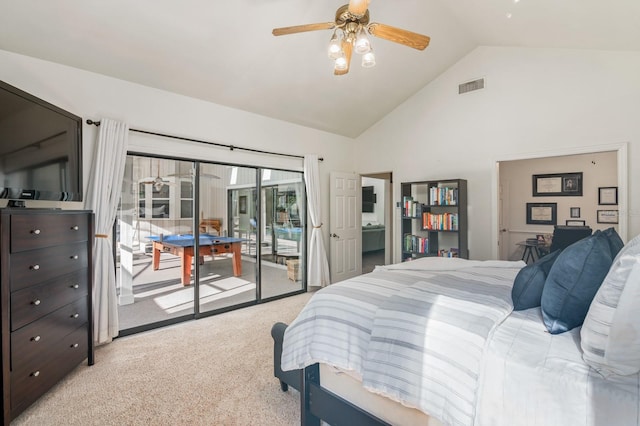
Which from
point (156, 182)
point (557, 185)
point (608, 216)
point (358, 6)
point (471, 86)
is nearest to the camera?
point (358, 6)

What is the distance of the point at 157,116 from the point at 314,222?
2577mm

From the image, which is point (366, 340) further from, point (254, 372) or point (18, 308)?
point (18, 308)

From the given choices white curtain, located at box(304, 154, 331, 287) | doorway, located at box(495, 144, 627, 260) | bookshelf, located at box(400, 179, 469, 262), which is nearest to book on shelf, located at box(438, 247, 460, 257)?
bookshelf, located at box(400, 179, 469, 262)

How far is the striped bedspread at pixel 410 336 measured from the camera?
1243 mm

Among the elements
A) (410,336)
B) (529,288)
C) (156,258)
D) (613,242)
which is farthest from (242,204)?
(613,242)

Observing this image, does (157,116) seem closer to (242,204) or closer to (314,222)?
(242,204)

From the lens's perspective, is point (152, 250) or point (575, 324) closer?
point (575, 324)

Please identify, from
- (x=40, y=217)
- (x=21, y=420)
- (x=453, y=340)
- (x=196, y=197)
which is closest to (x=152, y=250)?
(x=196, y=197)

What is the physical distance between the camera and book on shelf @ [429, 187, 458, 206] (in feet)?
13.6

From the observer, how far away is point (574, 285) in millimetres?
1313

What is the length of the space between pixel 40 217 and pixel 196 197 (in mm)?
1732

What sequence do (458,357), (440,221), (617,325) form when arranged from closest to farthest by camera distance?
(617,325)
(458,357)
(440,221)

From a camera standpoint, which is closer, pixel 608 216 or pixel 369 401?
pixel 369 401

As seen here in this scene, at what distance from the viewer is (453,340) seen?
1301mm
